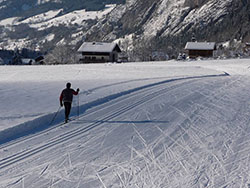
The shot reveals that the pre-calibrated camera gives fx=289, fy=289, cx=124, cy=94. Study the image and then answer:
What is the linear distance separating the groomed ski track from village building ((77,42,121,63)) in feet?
212

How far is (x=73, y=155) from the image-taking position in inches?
321

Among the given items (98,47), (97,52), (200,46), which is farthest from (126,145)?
(200,46)

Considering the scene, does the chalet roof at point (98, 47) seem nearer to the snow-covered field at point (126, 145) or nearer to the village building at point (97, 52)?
the village building at point (97, 52)

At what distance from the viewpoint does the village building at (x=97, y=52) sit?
254 feet

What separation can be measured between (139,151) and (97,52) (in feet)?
233

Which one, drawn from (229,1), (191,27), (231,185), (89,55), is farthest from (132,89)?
(229,1)

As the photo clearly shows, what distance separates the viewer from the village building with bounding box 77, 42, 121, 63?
254ft

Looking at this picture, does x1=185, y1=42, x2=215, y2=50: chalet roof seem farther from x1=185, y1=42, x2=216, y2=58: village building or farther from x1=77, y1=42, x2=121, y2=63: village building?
x1=77, y1=42, x2=121, y2=63: village building

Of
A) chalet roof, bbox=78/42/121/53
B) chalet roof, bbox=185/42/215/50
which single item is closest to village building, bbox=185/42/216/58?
chalet roof, bbox=185/42/215/50

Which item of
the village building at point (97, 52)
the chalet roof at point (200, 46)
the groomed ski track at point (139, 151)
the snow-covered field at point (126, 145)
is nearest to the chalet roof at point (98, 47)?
the village building at point (97, 52)

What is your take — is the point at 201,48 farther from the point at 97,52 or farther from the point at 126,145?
the point at 126,145

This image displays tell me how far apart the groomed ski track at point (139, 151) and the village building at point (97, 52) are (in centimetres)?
6452

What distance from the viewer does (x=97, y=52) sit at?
77812mm

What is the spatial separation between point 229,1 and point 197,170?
7637 inches
